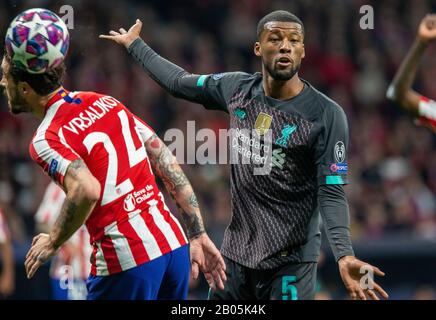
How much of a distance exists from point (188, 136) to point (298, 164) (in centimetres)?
659

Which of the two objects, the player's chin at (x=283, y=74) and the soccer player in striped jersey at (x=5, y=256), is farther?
the soccer player in striped jersey at (x=5, y=256)

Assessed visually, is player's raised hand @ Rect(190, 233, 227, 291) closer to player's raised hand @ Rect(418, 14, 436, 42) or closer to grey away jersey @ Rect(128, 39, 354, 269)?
grey away jersey @ Rect(128, 39, 354, 269)

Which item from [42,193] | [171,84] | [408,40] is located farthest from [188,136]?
[171,84]

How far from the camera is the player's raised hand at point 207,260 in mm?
5570

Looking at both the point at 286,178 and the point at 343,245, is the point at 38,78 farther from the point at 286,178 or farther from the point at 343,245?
the point at 343,245

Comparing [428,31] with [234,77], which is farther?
[234,77]

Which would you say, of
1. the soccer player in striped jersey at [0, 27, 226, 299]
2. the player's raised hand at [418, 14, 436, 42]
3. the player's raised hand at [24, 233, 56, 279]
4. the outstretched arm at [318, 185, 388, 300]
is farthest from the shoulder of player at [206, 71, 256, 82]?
the player's raised hand at [418, 14, 436, 42]

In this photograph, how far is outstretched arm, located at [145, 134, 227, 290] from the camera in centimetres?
559

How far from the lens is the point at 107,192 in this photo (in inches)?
209

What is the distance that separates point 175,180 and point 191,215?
24 centimetres

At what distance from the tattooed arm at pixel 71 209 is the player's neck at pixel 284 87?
150 centimetres

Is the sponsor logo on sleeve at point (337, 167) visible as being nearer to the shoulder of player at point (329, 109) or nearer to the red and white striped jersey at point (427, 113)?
the shoulder of player at point (329, 109)

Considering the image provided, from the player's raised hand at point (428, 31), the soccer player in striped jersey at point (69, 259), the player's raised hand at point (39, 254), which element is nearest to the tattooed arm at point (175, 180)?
the player's raised hand at point (39, 254)

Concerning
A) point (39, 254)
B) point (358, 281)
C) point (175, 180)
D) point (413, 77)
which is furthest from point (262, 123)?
point (413, 77)
